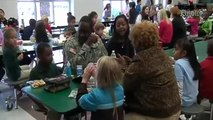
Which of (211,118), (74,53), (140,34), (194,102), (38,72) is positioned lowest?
(211,118)

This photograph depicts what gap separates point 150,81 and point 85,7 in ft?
31.9

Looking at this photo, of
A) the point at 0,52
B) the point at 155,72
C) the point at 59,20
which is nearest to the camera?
the point at 155,72

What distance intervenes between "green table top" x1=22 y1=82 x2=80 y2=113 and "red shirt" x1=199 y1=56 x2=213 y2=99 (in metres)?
1.44

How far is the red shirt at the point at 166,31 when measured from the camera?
5816 millimetres

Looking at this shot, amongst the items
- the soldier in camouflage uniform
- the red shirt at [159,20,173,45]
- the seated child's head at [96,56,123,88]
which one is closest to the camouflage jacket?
the soldier in camouflage uniform

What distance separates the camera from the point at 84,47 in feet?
10.2

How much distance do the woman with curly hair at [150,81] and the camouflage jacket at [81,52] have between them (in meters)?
1.06

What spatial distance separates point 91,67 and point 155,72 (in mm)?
580

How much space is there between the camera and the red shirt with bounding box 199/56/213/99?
9.67 feet

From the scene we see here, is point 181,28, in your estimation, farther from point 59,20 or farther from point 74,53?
point 59,20

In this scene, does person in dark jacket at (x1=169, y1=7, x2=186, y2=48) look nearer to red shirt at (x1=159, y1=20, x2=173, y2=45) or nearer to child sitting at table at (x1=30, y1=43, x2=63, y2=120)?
red shirt at (x1=159, y1=20, x2=173, y2=45)

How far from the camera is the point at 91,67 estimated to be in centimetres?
231

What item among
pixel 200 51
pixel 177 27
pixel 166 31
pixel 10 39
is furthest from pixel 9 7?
pixel 200 51

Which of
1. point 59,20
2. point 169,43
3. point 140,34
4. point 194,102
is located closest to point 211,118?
point 194,102
